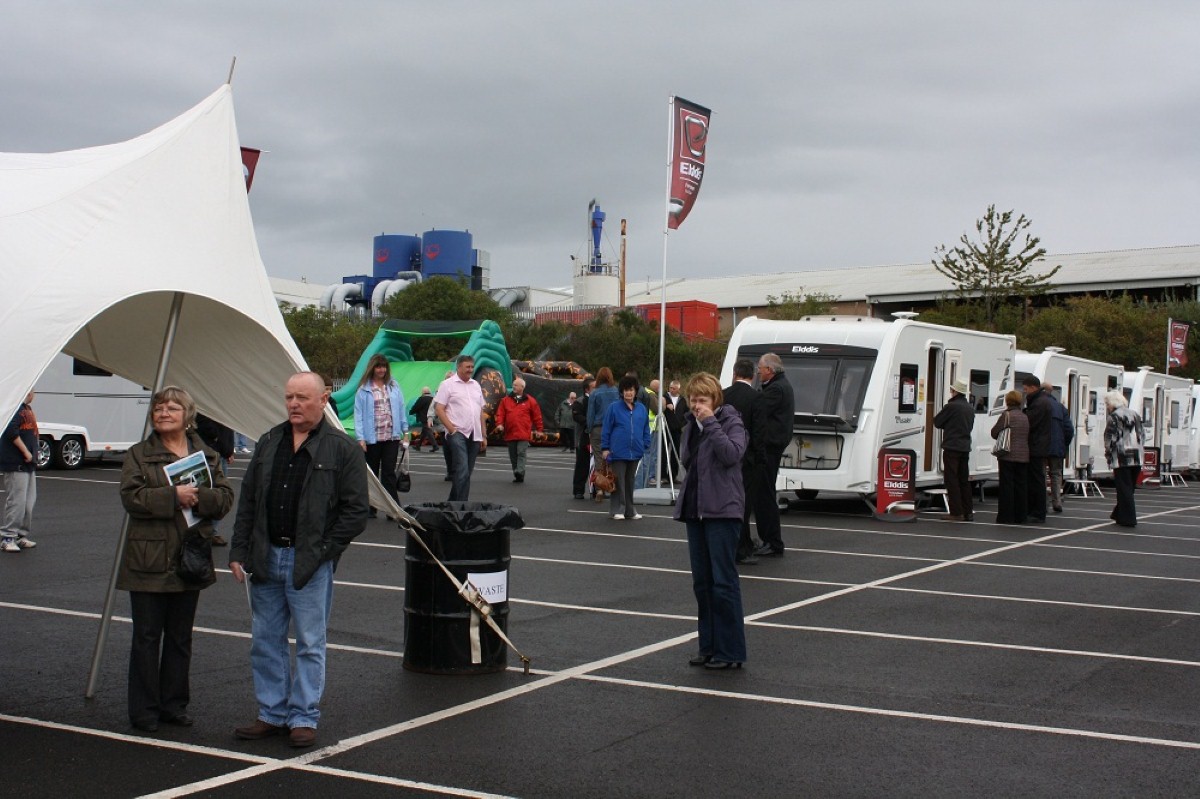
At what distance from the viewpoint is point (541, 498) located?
19.9m

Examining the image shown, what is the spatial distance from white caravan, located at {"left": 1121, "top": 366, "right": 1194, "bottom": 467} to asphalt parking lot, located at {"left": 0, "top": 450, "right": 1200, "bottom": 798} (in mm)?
19398

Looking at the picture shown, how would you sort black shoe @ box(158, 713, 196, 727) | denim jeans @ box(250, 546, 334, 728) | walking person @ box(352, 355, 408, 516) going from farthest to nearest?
walking person @ box(352, 355, 408, 516) < black shoe @ box(158, 713, 196, 727) < denim jeans @ box(250, 546, 334, 728)

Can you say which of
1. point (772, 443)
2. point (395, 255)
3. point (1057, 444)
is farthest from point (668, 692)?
point (395, 255)

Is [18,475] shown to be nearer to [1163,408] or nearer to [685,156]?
[685,156]

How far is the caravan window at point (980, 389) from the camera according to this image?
2128 cm

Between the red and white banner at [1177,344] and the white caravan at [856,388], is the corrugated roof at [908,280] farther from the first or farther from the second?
the white caravan at [856,388]

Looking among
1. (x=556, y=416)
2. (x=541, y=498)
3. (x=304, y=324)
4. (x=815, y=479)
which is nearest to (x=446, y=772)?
(x=815, y=479)

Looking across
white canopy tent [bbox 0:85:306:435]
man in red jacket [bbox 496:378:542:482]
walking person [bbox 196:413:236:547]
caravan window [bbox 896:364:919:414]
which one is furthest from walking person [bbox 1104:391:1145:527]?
white canopy tent [bbox 0:85:306:435]

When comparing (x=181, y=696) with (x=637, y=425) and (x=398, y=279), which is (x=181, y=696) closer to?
(x=637, y=425)

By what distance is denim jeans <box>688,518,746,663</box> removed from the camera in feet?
25.8

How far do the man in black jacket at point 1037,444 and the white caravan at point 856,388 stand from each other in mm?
1393

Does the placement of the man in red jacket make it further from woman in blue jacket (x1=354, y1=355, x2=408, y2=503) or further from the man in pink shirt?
woman in blue jacket (x1=354, y1=355, x2=408, y2=503)

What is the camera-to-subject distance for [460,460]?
14.8 m

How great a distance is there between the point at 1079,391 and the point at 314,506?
24023mm
